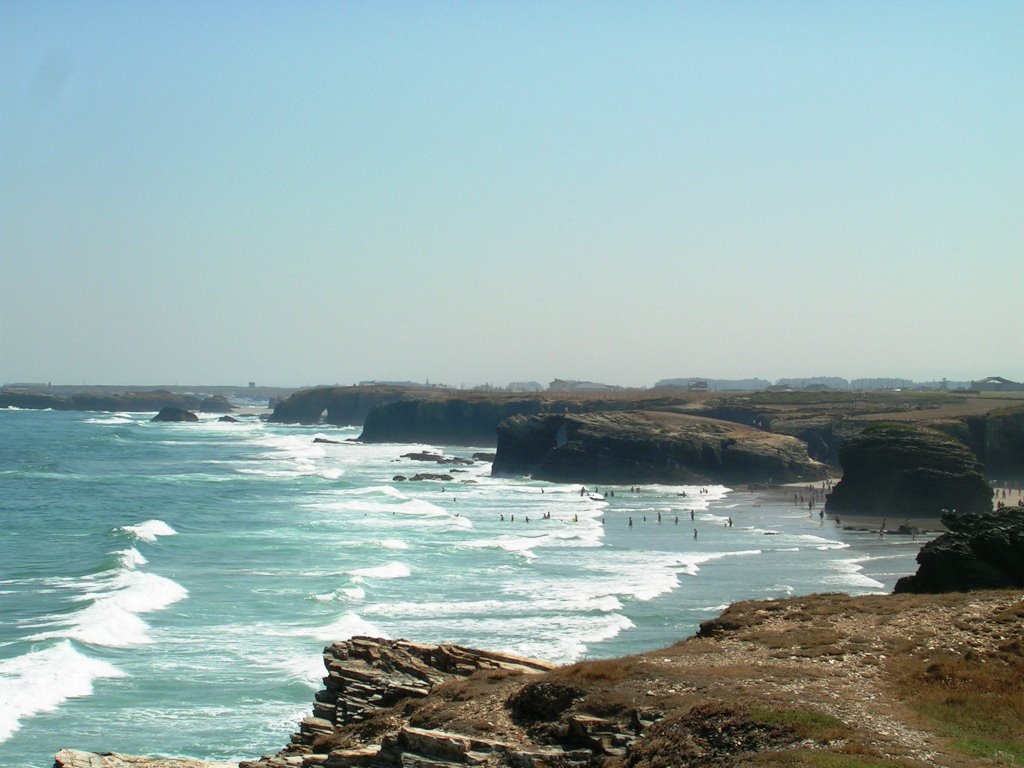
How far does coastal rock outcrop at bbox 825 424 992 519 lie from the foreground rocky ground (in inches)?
1838

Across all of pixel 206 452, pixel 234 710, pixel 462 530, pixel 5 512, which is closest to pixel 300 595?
pixel 234 710

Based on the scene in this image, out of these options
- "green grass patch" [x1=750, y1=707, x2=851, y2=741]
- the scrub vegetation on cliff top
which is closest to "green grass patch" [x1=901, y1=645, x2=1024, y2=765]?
the scrub vegetation on cliff top

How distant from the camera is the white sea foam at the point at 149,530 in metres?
51.2

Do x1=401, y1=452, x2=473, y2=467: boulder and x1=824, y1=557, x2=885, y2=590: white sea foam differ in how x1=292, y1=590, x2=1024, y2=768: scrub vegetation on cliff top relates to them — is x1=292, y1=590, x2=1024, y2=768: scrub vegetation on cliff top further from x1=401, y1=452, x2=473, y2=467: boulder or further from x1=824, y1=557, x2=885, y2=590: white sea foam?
x1=401, y1=452, x2=473, y2=467: boulder

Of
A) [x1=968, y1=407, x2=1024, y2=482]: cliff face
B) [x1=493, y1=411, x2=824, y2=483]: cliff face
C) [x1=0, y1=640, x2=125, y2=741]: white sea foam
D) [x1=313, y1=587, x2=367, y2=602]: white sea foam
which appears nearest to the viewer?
[x1=0, y1=640, x2=125, y2=741]: white sea foam

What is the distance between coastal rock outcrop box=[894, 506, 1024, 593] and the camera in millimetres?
27531

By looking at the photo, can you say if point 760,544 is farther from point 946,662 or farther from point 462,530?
point 946,662

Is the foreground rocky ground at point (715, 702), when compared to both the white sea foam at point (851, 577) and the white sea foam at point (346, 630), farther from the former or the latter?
the white sea foam at point (851, 577)

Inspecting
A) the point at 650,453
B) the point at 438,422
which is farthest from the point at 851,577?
the point at 438,422

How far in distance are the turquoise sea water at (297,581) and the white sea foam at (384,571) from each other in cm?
15

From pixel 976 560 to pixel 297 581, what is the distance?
23537 millimetres

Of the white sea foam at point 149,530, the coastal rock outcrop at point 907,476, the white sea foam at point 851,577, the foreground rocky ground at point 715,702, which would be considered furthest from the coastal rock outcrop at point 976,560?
the coastal rock outcrop at point 907,476

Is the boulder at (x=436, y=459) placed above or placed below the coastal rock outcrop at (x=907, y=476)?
below

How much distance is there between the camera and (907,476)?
66.4 metres
